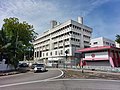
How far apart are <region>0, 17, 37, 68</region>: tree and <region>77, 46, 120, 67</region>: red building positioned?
18183mm

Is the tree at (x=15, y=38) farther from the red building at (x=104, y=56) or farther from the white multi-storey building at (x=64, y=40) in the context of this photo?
the red building at (x=104, y=56)

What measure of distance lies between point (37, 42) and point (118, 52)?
176ft

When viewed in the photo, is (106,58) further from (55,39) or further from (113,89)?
(55,39)

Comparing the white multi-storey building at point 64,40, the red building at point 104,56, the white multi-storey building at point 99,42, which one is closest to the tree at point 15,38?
the white multi-storey building at point 64,40

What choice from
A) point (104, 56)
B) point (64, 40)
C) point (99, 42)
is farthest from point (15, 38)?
point (99, 42)

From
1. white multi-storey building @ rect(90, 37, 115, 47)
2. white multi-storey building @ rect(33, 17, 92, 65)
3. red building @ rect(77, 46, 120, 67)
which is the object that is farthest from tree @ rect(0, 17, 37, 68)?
white multi-storey building @ rect(90, 37, 115, 47)

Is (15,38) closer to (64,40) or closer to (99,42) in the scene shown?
(64,40)

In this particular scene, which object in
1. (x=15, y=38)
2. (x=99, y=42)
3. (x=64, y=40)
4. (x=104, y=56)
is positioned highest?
(x=99, y=42)

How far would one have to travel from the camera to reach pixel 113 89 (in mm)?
10844

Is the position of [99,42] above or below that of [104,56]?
above

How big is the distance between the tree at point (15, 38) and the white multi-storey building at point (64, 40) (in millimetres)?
13997

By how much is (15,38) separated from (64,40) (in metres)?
28.3

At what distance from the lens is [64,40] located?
5956 cm

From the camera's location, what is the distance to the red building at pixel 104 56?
123ft
